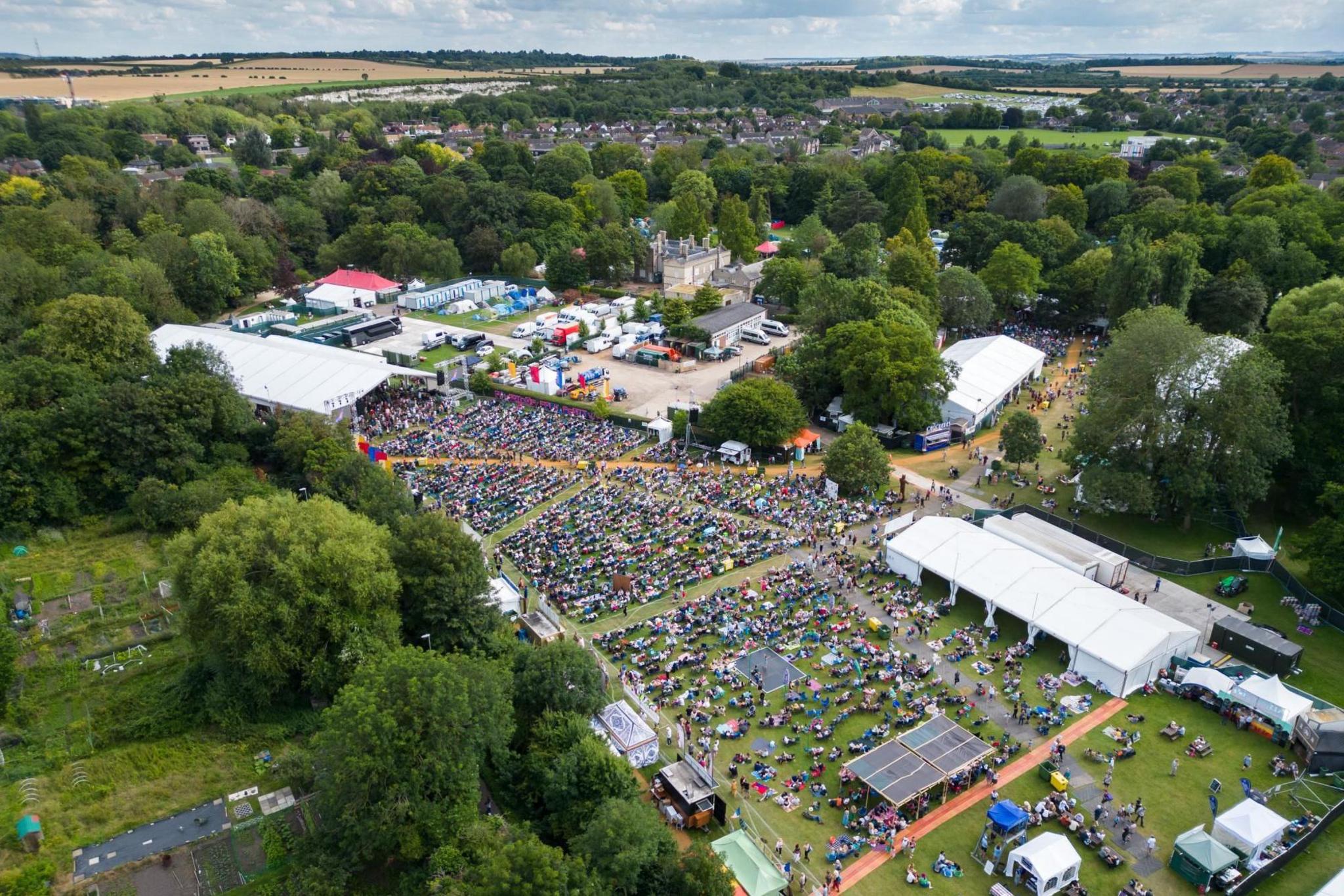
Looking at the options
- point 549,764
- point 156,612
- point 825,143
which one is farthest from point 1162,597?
point 825,143

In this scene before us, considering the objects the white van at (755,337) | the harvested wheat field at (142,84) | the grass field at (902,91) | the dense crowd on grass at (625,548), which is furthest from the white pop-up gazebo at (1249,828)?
the grass field at (902,91)

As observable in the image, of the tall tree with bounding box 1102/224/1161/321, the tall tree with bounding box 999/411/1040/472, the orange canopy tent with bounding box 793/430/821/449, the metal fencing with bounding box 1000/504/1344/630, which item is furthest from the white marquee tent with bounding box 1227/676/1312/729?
the tall tree with bounding box 1102/224/1161/321

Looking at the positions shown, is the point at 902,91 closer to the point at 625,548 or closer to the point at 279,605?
the point at 625,548

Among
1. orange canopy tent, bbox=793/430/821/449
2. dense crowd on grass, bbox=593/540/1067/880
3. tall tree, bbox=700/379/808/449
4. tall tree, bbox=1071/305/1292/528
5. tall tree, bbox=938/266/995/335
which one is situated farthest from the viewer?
tall tree, bbox=938/266/995/335

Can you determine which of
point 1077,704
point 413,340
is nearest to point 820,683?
point 1077,704

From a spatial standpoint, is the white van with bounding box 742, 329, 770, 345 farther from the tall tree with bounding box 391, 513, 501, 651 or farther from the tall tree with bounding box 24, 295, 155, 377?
the tall tree with bounding box 24, 295, 155, 377

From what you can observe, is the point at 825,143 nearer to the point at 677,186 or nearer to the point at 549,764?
the point at 677,186
